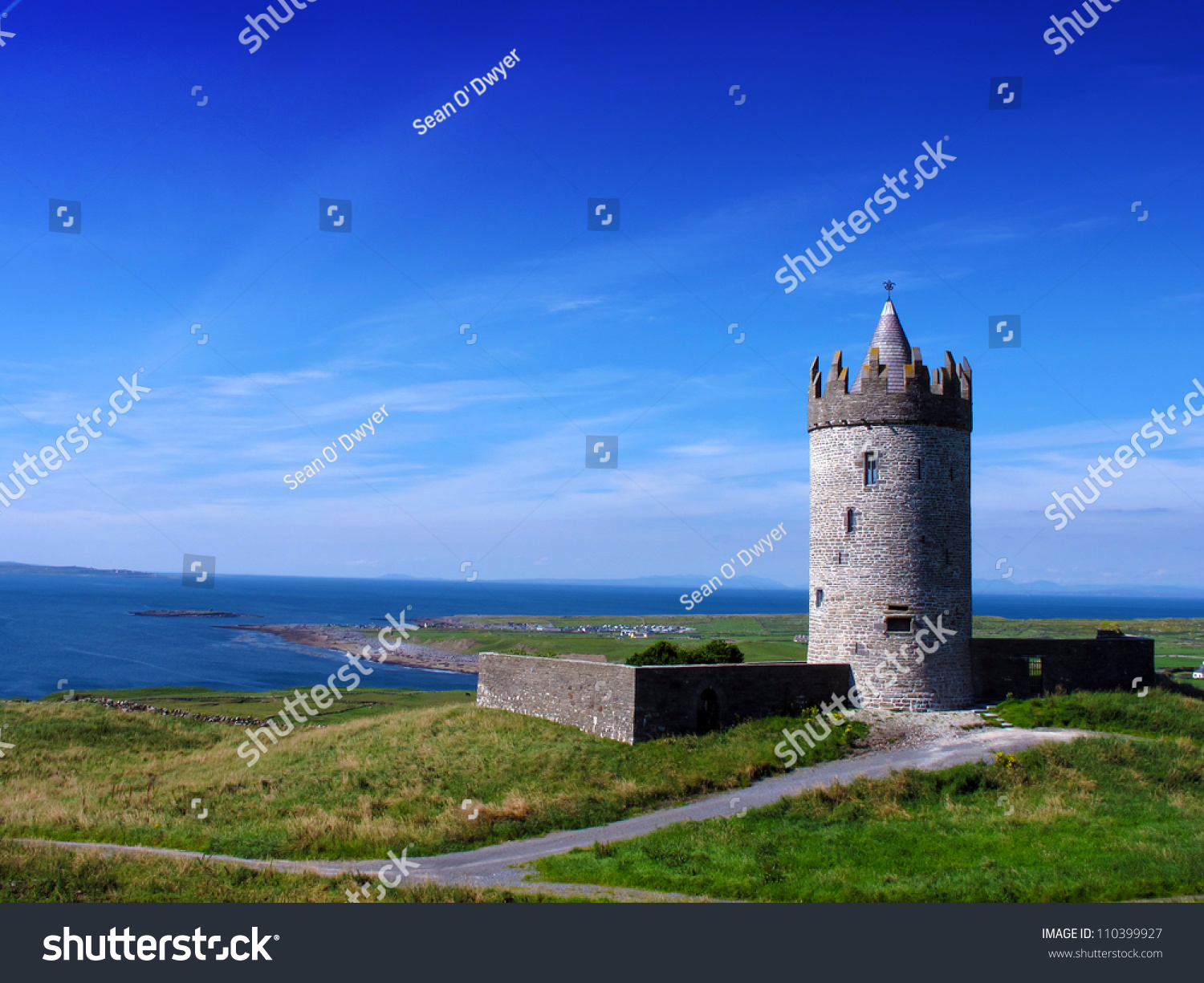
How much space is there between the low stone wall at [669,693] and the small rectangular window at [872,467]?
5.66 meters

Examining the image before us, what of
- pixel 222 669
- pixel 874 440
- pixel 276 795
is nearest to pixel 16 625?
pixel 222 669

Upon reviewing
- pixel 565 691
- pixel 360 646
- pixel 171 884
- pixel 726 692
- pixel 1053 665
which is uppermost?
pixel 1053 665

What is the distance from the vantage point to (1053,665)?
2762 cm

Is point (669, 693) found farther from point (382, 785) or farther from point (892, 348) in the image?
point (892, 348)

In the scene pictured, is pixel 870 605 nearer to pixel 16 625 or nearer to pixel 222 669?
pixel 222 669

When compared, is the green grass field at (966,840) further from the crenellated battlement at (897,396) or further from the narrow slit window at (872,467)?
the crenellated battlement at (897,396)

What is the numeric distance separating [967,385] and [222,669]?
Answer: 8530 cm

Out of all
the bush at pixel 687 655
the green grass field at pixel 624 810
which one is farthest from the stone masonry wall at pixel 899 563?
the bush at pixel 687 655

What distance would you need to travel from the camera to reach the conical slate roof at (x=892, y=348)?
26.0 metres

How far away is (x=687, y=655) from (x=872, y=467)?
26.7ft

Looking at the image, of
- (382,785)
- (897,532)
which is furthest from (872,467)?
(382,785)

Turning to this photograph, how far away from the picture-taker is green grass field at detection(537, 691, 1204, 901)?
1361 cm

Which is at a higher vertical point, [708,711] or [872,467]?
[872,467]

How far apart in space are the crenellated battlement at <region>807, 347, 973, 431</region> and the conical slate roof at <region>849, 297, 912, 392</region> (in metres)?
0.03
